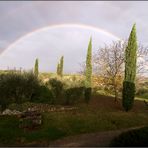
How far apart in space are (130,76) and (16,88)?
49.3ft

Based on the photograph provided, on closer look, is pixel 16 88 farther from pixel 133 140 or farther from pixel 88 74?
pixel 88 74

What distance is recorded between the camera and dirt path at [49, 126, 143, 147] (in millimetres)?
17562

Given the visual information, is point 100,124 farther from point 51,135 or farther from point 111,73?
point 111,73

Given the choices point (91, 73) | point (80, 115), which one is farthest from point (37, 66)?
point (80, 115)

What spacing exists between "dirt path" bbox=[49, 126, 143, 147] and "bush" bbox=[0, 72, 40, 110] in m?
10.6

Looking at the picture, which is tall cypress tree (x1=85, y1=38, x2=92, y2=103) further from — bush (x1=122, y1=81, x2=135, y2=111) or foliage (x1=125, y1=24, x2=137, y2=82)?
foliage (x1=125, y1=24, x2=137, y2=82)

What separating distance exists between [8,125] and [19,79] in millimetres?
7380

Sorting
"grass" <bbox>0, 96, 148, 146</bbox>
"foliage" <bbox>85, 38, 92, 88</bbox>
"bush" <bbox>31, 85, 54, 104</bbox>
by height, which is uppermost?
"foliage" <bbox>85, 38, 92, 88</bbox>

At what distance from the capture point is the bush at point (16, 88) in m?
28.3

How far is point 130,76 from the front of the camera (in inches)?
1467

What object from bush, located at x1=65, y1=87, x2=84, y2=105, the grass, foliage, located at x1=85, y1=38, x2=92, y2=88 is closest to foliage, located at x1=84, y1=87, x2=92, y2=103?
foliage, located at x1=85, y1=38, x2=92, y2=88

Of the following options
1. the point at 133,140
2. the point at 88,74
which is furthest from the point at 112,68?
the point at 133,140

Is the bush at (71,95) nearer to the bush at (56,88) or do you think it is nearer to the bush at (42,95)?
the bush at (56,88)

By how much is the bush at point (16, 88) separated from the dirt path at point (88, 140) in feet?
34.7
